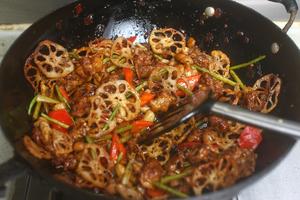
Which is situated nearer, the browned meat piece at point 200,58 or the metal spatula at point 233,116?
the metal spatula at point 233,116

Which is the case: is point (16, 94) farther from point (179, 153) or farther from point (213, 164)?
point (213, 164)

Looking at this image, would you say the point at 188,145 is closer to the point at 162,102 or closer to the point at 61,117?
the point at 162,102

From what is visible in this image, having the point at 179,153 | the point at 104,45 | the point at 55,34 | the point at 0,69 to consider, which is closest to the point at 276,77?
the point at 179,153

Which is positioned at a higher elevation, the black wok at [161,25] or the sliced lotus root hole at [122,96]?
the black wok at [161,25]

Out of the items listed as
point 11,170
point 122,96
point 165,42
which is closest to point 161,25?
point 165,42

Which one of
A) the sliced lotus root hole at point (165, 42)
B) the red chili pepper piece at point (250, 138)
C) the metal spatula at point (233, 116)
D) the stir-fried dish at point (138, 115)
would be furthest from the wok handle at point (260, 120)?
the sliced lotus root hole at point (165, 42)

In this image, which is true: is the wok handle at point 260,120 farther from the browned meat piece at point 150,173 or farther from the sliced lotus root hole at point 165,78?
the sliced lotus root hole at point 165,78
